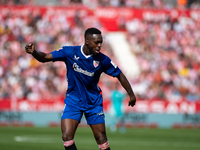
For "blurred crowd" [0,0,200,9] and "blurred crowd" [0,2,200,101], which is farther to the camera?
"blurred crowd" [0,0,200,9]

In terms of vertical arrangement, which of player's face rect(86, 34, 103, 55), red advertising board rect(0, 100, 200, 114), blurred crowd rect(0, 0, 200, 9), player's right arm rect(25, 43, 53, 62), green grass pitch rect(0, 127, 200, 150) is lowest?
green grass pitch rect(0, 127, 200, 150)

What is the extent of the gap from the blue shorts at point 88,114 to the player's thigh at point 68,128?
0.08 m

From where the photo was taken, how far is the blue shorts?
7.43 meters

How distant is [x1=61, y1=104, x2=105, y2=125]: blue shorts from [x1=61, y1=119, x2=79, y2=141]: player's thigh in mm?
84

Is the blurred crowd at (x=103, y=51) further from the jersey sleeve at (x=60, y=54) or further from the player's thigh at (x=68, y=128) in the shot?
the player's thigh at (x=68, y=128)

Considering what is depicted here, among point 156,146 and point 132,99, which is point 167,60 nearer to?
point 156,146

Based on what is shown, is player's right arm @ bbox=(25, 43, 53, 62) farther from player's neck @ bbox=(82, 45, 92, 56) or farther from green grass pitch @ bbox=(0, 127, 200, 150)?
green grass pitch @ bbox=(0, 127, 200, 150)

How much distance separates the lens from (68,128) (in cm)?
726

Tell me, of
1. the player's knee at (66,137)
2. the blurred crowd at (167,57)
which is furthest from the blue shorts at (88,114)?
the blurred crowd at (167,57)

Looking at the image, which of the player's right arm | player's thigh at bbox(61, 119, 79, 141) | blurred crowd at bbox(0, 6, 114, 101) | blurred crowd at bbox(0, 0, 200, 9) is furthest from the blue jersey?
blurred crowd at bbox(0, 0, 200, 9)

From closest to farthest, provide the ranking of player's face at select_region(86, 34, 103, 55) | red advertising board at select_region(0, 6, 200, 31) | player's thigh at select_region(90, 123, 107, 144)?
player's face at select_region(86, 34, 103, 55) < player's thigh at select_region(90, 123, 107, 144) < red advertising board at select_region(0, 6, 200, 31)

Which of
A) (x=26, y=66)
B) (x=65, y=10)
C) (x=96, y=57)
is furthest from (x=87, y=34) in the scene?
(x=65, y=10)

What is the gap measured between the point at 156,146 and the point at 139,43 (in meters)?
16.1

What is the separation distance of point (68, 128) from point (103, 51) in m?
20.5
